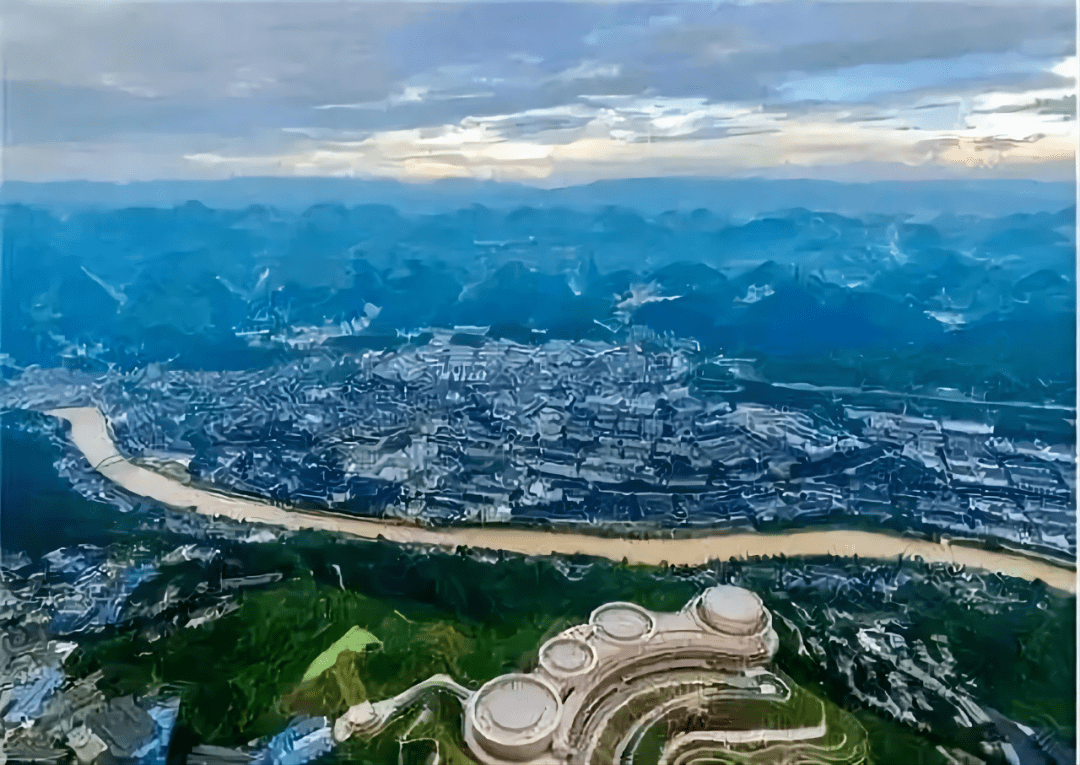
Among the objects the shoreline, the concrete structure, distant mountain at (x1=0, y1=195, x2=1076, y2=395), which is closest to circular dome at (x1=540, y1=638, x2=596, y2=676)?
the concrete structure

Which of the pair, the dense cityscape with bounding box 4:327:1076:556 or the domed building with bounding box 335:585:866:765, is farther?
the dense cityscape with bounding box 4:327:1076:556

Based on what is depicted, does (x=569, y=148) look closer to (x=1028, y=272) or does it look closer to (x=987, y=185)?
(x=987, y=185)

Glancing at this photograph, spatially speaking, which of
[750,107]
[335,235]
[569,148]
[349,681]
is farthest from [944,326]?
[349,681]

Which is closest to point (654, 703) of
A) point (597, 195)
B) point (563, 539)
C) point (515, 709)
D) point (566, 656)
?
point (566, 656)

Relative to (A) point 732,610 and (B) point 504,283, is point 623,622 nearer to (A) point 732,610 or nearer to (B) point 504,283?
(A) point 732,610

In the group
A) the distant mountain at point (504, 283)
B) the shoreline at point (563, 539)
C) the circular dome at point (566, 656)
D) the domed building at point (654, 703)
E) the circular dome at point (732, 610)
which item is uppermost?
the distant mountain at point (504, 283)

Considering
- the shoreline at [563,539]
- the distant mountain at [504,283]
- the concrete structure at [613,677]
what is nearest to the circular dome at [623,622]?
the concrete structure at [613,677]

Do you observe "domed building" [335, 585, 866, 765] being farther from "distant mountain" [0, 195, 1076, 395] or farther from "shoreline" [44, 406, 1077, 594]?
"distant mountain" [0, 195, 1076, 395]

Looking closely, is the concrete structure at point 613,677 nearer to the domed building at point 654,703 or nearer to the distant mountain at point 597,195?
the domed building at point 654,703
